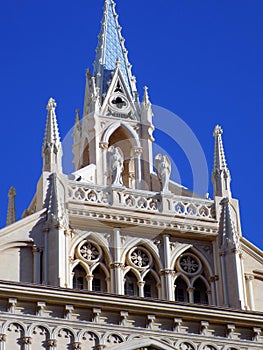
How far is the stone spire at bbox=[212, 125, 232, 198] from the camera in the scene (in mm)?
56531

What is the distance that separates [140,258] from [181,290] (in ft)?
5.62

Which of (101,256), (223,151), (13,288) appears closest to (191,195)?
(223,151)

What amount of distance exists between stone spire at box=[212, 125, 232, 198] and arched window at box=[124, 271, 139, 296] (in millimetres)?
4644

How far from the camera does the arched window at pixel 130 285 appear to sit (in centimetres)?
5347

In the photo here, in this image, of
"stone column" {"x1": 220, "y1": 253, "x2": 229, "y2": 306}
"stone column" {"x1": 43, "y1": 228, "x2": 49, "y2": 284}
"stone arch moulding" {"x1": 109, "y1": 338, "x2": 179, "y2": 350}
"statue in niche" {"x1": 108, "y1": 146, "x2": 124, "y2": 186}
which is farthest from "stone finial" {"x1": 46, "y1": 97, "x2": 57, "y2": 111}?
"stone arch moulding" {"x1": 109, "y1": 338, "x2": 179, "y2": 350}

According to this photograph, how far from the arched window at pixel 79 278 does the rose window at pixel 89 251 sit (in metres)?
0.39

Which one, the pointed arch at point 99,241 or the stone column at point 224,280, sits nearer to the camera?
the pointed arch at point 99,241

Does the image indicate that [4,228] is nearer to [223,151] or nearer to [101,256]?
[101,256]

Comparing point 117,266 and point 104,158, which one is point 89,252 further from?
point 104,158

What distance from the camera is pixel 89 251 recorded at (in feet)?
176

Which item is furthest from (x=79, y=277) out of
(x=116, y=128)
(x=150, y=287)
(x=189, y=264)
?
(x=116, y=128)

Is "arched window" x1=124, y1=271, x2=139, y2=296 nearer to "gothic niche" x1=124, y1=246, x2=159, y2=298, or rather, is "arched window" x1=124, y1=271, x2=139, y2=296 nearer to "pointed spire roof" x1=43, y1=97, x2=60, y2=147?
"gothic niche" x1=124, y1=246, x2=159, y2=298

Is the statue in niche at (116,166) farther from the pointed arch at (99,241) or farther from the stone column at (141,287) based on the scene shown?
the stone column at (141,287)

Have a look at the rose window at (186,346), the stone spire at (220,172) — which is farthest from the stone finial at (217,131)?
the rose window at (186,346)
